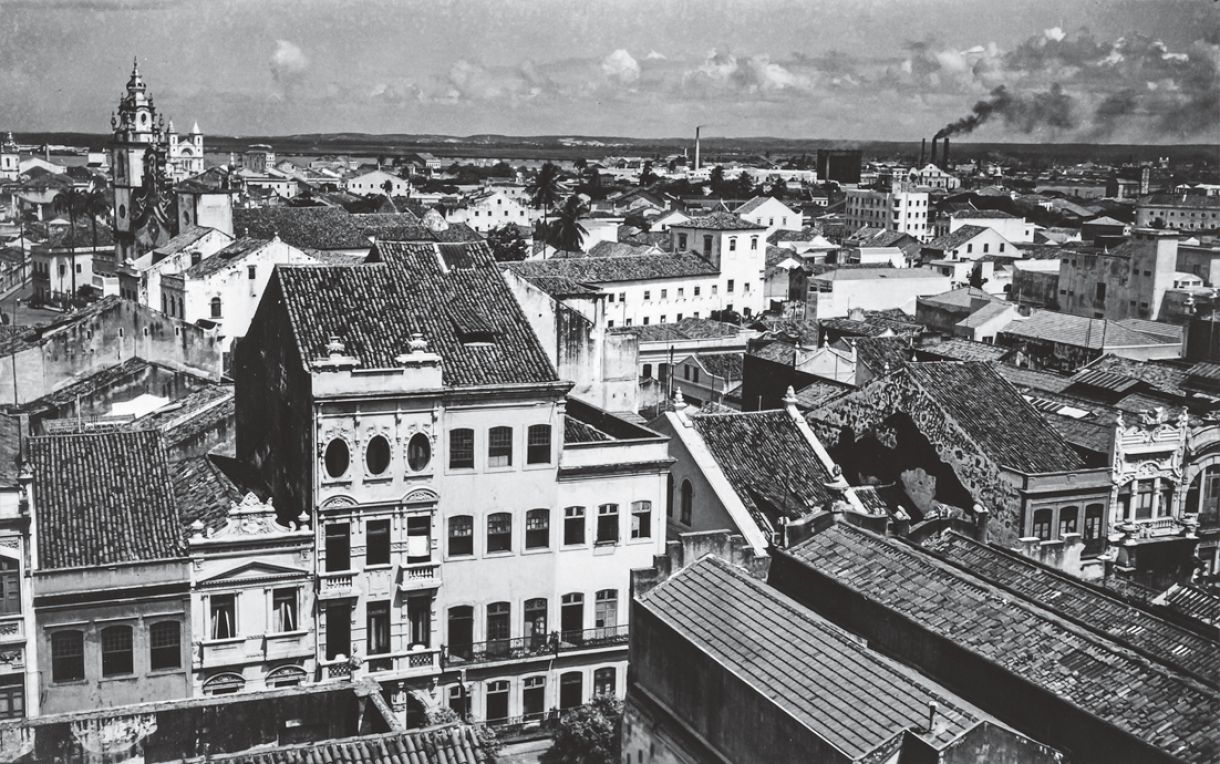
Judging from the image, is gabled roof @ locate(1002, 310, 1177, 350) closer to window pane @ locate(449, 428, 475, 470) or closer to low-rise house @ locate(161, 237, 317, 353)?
window pane @ locate(449, 428, 475, 470)

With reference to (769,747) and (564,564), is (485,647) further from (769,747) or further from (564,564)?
(769,747)

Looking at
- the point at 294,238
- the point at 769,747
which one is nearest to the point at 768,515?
the point at 769,747

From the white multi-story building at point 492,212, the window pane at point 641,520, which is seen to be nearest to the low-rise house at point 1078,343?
the window pane at point 641,520

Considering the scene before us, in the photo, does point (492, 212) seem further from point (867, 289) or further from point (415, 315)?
point (415, 315)

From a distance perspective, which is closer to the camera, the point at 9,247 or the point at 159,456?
the point at 159,456

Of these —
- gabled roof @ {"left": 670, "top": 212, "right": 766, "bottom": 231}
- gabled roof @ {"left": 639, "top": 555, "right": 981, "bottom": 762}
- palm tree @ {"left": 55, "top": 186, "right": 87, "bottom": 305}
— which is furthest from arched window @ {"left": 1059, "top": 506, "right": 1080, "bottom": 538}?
palm tree @ {"left": 55, "top": 186, "right": 87, "bottom": 305}

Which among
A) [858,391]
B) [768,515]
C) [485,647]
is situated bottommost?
[485,647]

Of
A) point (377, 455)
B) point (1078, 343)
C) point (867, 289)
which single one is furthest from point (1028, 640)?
point (867, 289)
